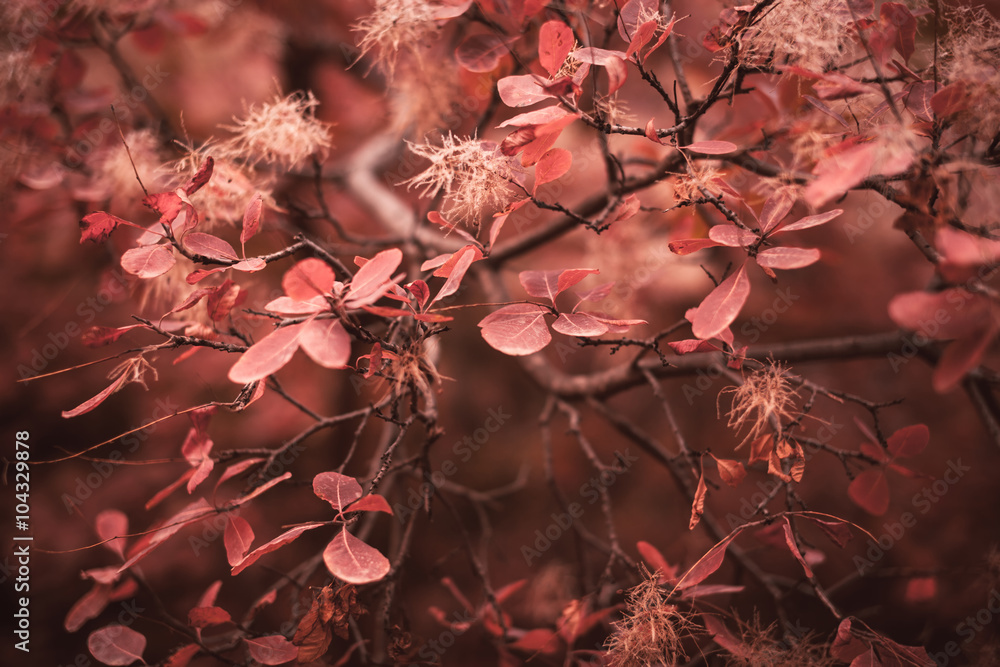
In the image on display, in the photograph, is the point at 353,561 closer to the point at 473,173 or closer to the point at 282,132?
the point at 473,173

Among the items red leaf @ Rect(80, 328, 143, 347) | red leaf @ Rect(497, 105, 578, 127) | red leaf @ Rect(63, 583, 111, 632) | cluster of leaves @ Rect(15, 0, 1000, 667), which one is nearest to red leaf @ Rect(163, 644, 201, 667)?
cluster of leaves @ Rect(15, 0, 1000, 667)

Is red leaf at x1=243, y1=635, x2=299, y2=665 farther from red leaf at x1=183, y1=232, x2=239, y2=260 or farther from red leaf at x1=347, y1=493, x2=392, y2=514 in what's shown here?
red leaf at x1=183, y1=232, x2=239, y2=260

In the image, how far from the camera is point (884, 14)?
0.48 metres

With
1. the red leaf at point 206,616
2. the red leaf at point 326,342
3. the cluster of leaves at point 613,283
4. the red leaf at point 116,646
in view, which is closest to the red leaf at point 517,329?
the cluster of leaves at point 613,283

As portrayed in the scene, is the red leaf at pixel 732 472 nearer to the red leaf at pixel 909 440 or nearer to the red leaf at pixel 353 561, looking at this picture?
Result: the red leaf at pixel 909 440

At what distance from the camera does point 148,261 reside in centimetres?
46

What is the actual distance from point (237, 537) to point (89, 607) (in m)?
0.32

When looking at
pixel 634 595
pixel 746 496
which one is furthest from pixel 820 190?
pixel 746 496

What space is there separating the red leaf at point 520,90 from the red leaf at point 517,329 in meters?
0.18

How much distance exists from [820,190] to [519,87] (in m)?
0.27

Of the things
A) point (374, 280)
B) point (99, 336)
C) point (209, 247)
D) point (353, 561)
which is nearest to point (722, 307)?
point (374, 280)

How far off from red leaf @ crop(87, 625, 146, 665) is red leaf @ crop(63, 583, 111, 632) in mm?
62

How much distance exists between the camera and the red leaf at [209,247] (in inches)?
18.8

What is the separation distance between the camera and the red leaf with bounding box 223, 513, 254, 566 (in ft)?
1.64
